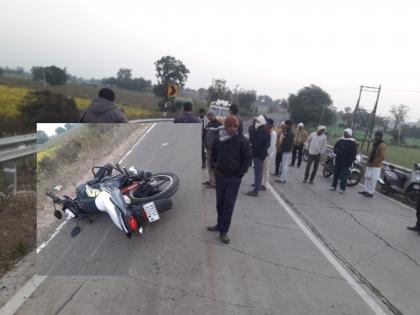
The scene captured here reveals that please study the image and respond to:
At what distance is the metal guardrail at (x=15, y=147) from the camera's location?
699cm

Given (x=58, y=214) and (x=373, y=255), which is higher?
(x=58, y=214)

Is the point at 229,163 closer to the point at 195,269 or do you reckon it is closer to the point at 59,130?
the point at 195,269

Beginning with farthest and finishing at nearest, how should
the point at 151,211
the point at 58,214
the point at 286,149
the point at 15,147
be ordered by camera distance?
1. the point at 286,149
2. the point at 15,147
3. the point at 151,211
4. the point at 58,214

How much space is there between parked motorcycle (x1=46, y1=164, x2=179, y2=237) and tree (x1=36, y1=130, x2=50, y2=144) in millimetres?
518

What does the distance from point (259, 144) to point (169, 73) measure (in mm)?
25698

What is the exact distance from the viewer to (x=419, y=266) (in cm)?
654

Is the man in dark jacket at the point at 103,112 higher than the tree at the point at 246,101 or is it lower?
higher

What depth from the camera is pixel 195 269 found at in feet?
16.6

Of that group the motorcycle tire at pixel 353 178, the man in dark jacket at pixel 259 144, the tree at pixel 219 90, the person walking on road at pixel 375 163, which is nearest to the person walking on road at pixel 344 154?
the person walking on road at pixel 375 163

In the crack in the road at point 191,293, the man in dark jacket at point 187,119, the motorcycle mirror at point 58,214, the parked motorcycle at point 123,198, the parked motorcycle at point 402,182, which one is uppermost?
the man in dark jacket at point 187,119

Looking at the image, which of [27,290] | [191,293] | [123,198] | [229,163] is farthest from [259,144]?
[27,290]

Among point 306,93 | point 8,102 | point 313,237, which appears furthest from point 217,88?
point 313,237

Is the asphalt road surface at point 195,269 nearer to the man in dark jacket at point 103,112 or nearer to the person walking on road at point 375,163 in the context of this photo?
the man in dark jacket at point 103,112

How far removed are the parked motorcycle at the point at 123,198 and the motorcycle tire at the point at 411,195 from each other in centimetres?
895
